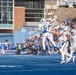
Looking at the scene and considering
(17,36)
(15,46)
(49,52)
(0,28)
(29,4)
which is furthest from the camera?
(29,4)

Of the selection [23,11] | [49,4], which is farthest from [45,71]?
[49,4]

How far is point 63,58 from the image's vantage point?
19.2m

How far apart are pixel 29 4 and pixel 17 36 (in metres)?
17.4

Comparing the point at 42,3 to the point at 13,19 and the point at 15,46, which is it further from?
the point at 15,46

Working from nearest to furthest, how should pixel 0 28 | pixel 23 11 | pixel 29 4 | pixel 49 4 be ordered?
pixel 0 28
pixel 23 11
pixel 29 4
pixel 49 4

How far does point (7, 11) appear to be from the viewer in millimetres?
49906

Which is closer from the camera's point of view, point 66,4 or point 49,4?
point 66,4

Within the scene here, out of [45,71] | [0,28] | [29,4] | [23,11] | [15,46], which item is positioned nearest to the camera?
[45,71]

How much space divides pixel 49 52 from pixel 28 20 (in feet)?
94.6

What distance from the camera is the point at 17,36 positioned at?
42.2 metres

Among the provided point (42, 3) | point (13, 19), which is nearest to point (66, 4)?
point (42, 3)

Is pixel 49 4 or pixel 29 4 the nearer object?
pixel 29 4

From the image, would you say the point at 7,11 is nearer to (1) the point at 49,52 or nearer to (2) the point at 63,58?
(1) the point at 49,52

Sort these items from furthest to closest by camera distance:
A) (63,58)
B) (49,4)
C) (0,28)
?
(49,4), (0,28), (63,58)
